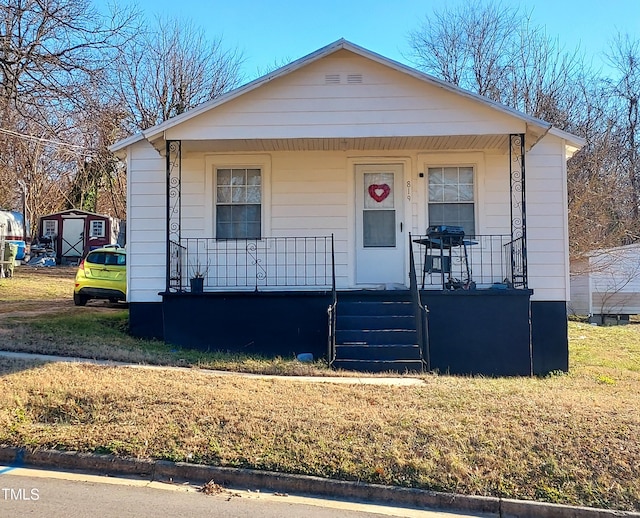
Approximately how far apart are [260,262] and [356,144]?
104 inches

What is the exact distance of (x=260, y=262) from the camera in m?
9.70

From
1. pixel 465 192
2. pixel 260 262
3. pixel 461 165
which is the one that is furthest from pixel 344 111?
pixel 260 262

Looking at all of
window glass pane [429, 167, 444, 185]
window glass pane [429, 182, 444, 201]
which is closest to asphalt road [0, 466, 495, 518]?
window glass pane [429, 182, 444, 201]

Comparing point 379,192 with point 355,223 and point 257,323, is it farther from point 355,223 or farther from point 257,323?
point 257,323

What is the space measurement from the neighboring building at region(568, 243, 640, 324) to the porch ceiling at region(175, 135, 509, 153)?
11.3 meters

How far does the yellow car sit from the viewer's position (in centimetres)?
1277

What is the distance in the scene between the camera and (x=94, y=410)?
5340 millimetres

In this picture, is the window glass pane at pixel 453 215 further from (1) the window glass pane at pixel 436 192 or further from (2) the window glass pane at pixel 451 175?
(2) the window glass pane at pixel 451 175

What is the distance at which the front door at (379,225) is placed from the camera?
9742 millimetres

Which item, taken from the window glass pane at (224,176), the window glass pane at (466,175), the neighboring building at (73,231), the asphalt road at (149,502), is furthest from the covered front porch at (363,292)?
the neighboring building at (73,231)

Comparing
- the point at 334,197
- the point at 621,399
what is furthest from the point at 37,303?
the point at 621,399

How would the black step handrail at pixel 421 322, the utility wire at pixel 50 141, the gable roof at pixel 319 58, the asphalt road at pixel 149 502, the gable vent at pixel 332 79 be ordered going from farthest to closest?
1. the utility wire at pixel 50 141
2. the gable vent at pixel 332 79
3. the gable roof at pixel 319 58
4. the black step handrail at pixel 421 322
5. the asphalt road at pixel 149 502

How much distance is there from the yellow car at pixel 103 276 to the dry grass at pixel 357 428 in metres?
6.16

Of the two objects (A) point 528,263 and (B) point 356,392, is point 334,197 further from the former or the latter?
(B) point 356,392
